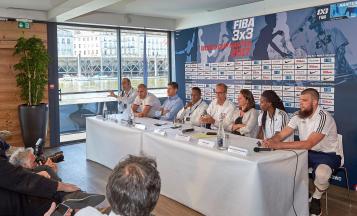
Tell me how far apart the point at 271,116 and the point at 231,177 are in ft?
4.10

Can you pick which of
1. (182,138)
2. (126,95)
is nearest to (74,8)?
(126,95)

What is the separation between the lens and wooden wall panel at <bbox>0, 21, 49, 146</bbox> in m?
5.63

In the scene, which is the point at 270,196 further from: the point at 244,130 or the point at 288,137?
the point at 244,130

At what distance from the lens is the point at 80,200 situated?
1.99m

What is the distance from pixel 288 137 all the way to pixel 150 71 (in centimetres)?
442

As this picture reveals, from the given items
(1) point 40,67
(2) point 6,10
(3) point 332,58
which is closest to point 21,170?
(3) point 332,58

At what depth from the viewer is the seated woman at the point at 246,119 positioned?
4.10 meters

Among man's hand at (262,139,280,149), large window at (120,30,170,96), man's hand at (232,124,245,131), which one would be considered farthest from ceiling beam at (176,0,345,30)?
man's hand at (262,139,280,149)

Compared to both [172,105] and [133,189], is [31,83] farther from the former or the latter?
[133,189]

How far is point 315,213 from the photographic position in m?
3.11

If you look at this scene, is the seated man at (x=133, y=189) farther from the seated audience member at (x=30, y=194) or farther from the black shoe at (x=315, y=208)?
the black shoe at (x=315, y=208)

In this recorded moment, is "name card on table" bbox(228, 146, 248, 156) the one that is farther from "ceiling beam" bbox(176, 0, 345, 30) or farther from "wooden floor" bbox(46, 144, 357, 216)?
"ceiling beam" bbox(176, 0, 345, 30)

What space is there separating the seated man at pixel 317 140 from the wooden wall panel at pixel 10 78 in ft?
14.9

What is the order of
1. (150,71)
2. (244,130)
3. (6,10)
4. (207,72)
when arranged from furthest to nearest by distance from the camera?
(150,71), (207,72), (6,10), (244,130)
